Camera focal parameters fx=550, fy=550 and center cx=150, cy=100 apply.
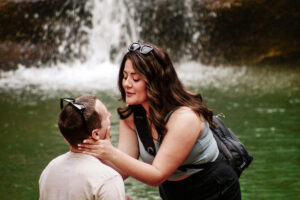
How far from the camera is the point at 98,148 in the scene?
2699 millimetres

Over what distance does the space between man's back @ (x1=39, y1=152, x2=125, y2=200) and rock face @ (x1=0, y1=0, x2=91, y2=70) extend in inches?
439

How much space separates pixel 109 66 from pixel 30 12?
96.2 inches

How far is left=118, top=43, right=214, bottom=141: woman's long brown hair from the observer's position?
3.06 m

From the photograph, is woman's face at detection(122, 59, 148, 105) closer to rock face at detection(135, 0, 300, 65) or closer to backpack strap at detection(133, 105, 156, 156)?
backpack strap at detection(133, 105, 156, 156)

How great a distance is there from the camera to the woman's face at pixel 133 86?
310 cm

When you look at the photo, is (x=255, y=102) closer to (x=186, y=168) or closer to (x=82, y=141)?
(x=186, y=168)

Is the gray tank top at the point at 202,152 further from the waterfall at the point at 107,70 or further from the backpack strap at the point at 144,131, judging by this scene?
the waterfall at the point at 107,70

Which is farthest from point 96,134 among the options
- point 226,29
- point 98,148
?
point 226,29

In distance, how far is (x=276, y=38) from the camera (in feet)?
46.0

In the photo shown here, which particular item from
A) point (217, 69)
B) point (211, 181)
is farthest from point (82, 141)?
point (217, 69)

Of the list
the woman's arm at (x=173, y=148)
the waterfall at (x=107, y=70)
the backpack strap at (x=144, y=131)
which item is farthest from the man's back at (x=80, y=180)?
the waterfall at (x=107, y=70)

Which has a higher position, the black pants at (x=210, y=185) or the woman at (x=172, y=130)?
the woman at (x=172, y=130)

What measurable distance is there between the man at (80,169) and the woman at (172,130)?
1.25 feet

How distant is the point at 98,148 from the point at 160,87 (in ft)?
1.98
